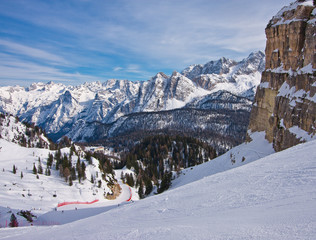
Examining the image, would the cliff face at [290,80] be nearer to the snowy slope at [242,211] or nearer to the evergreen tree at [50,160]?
the snowy slope at [242,211]

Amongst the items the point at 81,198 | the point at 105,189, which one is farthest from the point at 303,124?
the point at 105,189

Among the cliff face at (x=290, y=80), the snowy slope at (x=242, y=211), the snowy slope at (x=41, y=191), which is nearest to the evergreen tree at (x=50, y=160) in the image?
the snowy slope at (x=41, y=191)

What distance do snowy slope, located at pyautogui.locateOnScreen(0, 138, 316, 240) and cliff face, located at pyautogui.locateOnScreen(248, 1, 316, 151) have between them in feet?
57.6

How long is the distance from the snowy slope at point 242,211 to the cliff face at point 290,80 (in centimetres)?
1755

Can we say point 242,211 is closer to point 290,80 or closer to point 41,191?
point 290,80

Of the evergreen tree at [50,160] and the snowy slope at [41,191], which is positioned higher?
the evergreen tree at [50,160]

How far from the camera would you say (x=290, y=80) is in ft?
112

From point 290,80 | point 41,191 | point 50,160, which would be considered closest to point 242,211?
point 290,80

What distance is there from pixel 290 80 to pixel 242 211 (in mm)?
32489

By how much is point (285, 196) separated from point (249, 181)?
3559 mm

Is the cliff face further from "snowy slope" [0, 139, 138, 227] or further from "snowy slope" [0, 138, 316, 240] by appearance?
"snowy slope" [0, 139, 138, 227]

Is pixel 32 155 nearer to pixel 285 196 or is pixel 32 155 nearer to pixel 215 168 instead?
pixel 215 168

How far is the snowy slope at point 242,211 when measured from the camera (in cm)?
657

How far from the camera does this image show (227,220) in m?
8.27
